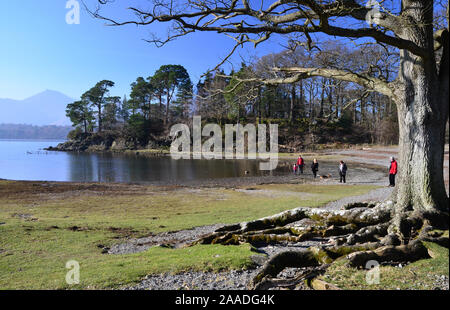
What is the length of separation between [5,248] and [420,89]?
38.0 feet

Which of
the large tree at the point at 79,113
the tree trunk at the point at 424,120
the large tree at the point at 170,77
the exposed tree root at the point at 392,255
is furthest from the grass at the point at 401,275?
the large tree at the point at 79,113

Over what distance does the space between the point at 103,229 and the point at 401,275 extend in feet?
33.3

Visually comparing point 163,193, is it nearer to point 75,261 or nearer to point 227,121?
point 75,261

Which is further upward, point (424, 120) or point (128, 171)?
point (424, 120)

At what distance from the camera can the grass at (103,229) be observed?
5926mm

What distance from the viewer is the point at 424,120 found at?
614cm

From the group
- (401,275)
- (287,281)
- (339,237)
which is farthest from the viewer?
(339,237)

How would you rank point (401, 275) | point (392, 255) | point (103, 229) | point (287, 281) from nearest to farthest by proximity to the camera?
point (401, 275), point (287, 281), point (392, 255), point (103, 229)

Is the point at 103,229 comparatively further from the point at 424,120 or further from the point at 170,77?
the point at 170,77

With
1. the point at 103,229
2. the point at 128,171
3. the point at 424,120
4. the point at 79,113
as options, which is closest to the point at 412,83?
the point at 424,120

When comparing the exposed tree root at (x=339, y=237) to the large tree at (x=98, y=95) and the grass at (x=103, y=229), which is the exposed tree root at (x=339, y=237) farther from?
the large tree at (x=98, y=95)

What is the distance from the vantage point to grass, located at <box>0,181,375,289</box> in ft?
19.4

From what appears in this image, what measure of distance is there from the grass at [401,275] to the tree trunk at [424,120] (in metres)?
1.97
